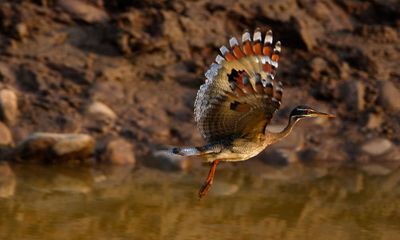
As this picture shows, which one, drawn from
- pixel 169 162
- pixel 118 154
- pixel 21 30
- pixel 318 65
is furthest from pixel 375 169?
pixel 21 30

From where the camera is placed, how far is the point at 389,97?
36.8 feet

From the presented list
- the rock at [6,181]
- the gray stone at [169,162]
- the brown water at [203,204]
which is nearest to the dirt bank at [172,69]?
the gray stone at [169,162]

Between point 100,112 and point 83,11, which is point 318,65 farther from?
point 83,11

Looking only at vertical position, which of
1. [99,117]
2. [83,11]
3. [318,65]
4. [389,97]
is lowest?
[389,97]

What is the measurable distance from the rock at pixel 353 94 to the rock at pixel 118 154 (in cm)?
269

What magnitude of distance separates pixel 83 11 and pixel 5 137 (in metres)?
2.20

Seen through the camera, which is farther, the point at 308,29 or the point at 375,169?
the point at 308,29

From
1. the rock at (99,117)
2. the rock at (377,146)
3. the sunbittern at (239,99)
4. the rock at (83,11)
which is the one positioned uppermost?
the sunbittern at (239,99)

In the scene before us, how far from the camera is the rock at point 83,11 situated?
37.5ft

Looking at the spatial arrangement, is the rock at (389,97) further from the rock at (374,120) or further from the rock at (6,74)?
the rock at (6,74)

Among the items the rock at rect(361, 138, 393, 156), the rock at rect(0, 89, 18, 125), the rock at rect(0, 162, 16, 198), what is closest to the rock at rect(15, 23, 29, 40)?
the rock at rect(0, 89, 18, 125)

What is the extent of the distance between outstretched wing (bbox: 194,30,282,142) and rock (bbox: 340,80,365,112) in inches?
172

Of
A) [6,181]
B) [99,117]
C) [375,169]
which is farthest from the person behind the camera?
[99,117]

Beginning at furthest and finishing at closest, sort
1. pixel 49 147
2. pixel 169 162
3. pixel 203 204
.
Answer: pixel 169 162, pixel 49 147, pixel 203 204
